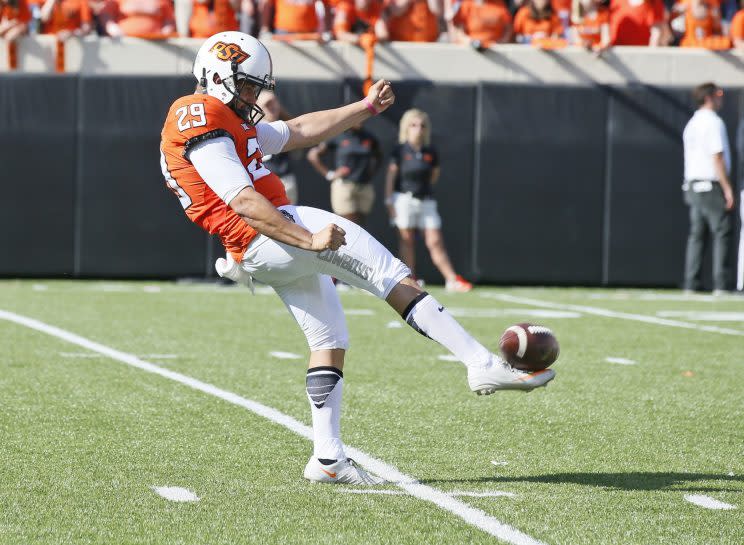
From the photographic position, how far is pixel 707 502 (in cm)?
488

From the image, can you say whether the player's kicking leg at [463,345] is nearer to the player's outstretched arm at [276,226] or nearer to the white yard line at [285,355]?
the player's outstretched arm at [276,226]

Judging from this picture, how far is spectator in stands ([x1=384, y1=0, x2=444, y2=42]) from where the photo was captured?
54.7ft

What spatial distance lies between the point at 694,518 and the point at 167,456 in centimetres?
212

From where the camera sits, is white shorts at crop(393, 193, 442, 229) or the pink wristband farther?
white shorts at crop(393, 193, 442, 229)

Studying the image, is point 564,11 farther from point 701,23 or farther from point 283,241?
point 283,241

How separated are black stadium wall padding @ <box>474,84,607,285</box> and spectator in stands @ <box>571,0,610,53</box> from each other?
3.01 ft

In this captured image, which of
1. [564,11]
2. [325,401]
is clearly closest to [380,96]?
[325,401]

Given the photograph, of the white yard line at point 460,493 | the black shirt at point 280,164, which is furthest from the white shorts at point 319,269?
the black shirt at point 280,164

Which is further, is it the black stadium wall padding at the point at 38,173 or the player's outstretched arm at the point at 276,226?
the black stadium wall padding at the point at 38,173

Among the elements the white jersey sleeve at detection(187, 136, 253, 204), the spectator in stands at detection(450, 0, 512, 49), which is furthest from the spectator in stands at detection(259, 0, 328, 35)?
the white jersey sleeve at detection(187, 136, 253, 204)

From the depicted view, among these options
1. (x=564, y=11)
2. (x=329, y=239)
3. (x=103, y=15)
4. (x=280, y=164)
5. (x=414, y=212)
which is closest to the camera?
(x=329, y=239)

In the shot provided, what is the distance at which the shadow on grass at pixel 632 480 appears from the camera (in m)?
5.15

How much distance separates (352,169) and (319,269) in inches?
387

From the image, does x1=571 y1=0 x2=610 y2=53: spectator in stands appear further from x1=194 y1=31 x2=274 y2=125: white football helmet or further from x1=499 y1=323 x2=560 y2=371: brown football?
x1=499 y1=323 x2=560 y2=371: brown football
